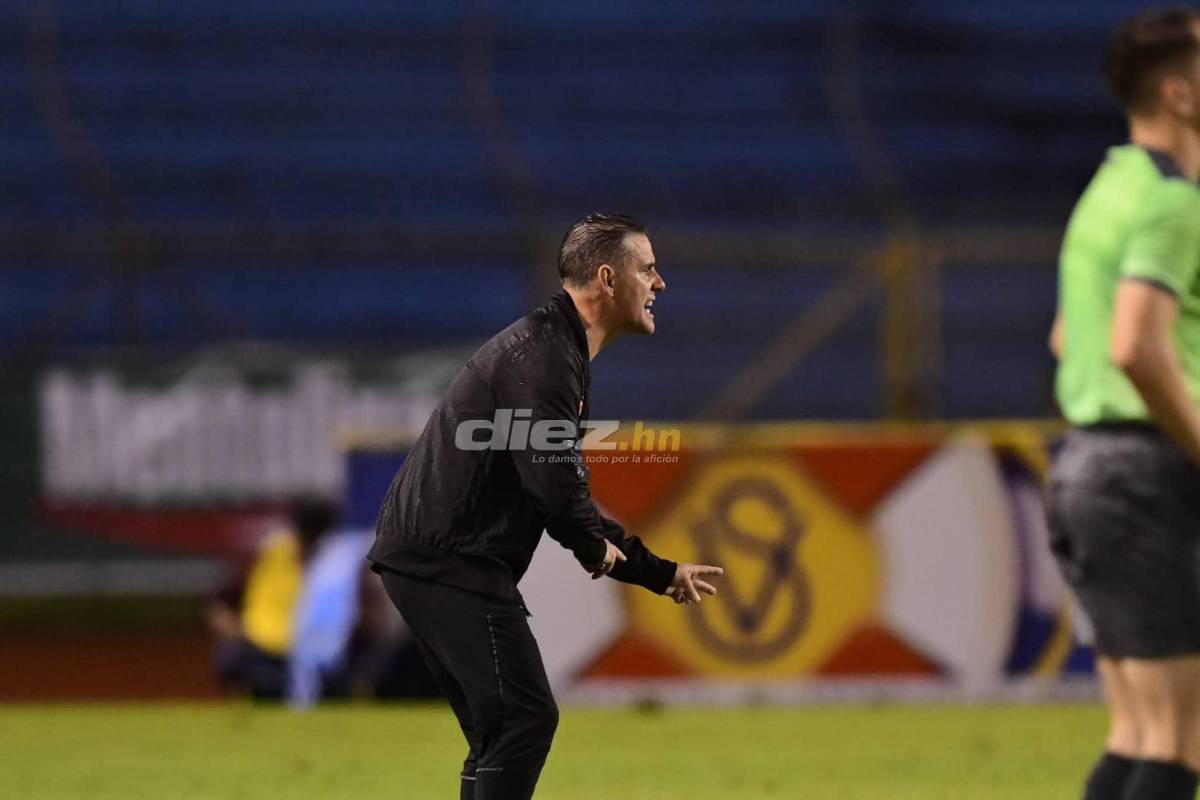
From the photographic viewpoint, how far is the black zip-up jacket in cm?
496

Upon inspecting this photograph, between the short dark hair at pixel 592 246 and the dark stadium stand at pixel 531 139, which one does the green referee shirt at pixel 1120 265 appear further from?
the dark stadium stand at pixel 531 139

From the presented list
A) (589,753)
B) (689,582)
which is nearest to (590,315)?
(689,582)

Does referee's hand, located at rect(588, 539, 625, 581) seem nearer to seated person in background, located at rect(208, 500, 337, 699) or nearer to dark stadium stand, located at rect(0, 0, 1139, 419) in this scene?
seated person in background, located at rect(208, 500, 337, 699)

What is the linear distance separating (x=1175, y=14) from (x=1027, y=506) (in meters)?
7.52

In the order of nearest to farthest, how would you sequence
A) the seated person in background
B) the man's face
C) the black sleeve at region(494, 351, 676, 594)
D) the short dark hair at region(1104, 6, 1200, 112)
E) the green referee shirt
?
1. the green referee shirt
2. the short dark hair at region(1104, 6, 1200, 112)
3. the black sleeve at region(494, 351, 676, 594)
4. the man's face
5. the seated person in background

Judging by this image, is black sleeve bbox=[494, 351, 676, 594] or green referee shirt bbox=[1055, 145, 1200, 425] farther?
black sleeve bbox=[494, 351, 676, 594]

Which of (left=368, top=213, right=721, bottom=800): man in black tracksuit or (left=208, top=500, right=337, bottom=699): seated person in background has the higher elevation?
(left=368, top=213, right=721, bottom=800): man in black tracksuit

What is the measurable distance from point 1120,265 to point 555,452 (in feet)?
4.28

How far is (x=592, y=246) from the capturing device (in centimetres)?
514

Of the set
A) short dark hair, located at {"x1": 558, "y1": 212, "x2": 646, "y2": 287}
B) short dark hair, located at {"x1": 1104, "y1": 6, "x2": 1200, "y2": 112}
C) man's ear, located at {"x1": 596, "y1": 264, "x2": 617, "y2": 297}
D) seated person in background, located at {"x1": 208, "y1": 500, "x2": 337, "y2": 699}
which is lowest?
seated person in background, located at {"x1": 208, "y1": 500, "x2": 337, "y2": 699}

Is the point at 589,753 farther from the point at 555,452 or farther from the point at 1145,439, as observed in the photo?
the point at 1145,439

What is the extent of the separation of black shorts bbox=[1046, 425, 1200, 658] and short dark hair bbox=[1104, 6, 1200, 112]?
693 mm

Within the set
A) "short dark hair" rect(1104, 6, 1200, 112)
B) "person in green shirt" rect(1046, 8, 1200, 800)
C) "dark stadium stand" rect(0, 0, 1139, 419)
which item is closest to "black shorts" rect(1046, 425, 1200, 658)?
"person in green shirt" rect(1046, 8, 1200, 800)

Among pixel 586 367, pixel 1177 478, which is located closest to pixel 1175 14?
pixel 1177 478
